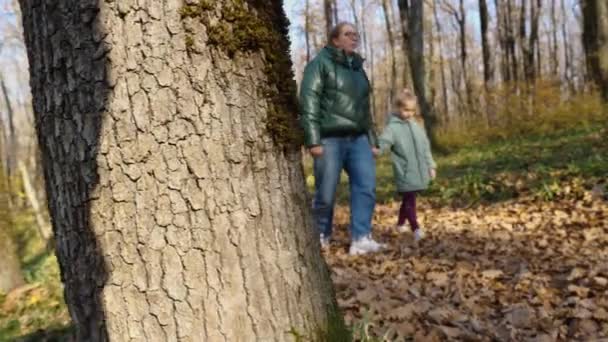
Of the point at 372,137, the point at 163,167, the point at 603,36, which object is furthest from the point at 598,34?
the point at 163,167

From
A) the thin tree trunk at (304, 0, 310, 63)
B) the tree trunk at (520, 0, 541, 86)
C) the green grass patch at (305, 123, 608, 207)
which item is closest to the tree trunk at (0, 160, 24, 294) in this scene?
the green grass patch at (305, 123, 608, 207)

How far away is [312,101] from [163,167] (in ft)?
8.60

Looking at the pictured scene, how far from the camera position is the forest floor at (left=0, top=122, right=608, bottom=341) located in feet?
9.46

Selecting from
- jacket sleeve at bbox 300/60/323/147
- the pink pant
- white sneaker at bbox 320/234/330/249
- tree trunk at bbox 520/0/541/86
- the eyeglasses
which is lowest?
white sneaker at bbox 320/234/330/249

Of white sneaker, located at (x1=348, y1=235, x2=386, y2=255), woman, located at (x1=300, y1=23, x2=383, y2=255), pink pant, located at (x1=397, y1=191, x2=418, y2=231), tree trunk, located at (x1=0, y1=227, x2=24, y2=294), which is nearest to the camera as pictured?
woman, located at (x1=300, y1=23, x2=383, y2=255)

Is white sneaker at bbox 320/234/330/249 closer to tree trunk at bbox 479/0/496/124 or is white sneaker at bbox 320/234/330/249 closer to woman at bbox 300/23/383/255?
woman at bbox 300/23/383/255

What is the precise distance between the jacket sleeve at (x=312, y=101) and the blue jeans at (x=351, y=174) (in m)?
0.45

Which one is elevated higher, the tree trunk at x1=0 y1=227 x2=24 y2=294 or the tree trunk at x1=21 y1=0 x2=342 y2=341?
the tree trunk at x1=21 y1=0 x2=342 y2=341

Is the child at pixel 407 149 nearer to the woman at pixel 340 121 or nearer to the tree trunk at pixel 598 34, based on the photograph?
the woman at pixel 340 121

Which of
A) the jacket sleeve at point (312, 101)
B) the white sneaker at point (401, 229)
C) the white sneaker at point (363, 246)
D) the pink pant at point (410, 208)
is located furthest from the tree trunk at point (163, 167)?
the white sneaker at point (401, 229)

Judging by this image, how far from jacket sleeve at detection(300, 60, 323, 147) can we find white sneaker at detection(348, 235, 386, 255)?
1375 mm

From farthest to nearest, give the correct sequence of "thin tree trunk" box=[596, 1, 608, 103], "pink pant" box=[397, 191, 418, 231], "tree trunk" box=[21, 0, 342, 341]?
"thin tree trunk" box=[596, 1, 608, 103], "pink pant" box=[397, 191, 418, 231], "tree trunk" box=[21, 0, 342, 341]

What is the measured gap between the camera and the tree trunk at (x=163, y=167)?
60.8 inches

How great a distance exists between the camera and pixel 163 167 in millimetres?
1559
